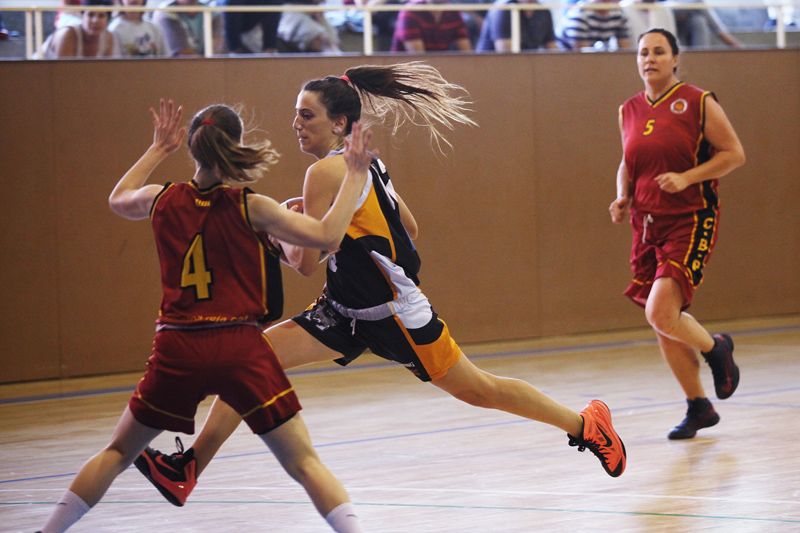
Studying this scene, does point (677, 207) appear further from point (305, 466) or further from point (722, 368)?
point (305, 466)

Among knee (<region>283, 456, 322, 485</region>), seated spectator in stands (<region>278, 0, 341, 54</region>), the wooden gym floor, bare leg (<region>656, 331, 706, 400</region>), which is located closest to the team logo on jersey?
bare leg (<region>656, 331, 706, 400</region>)

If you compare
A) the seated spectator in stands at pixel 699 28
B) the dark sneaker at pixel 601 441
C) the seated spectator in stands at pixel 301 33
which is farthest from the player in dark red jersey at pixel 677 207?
the seated spectator in stands at pixel 699 28

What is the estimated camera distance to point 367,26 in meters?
8.36

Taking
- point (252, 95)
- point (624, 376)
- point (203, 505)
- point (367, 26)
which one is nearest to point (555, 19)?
point (367, 26)

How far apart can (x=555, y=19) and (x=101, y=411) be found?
4637 mm

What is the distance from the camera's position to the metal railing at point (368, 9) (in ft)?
24.4

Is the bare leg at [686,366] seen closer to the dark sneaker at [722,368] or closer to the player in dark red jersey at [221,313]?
the dark sneaker at [722,368]

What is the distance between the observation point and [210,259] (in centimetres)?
301

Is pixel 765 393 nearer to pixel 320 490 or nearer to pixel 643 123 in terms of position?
pixel 643 123

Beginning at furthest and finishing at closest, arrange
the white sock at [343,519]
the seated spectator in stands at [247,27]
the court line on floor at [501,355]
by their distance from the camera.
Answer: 1. the seated spectator in stands at [247,27]
2. the court line on floor at [501,355]
3. the white sock at [343,519]

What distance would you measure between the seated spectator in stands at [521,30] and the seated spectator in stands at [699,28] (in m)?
1.07

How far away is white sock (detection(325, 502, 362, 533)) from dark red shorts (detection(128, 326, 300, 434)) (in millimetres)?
260

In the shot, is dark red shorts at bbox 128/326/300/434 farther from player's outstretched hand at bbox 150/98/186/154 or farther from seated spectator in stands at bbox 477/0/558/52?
seated spectator in stands at bbox 477/0/558/52

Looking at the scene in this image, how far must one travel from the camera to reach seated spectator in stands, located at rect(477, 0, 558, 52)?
8727 mm
